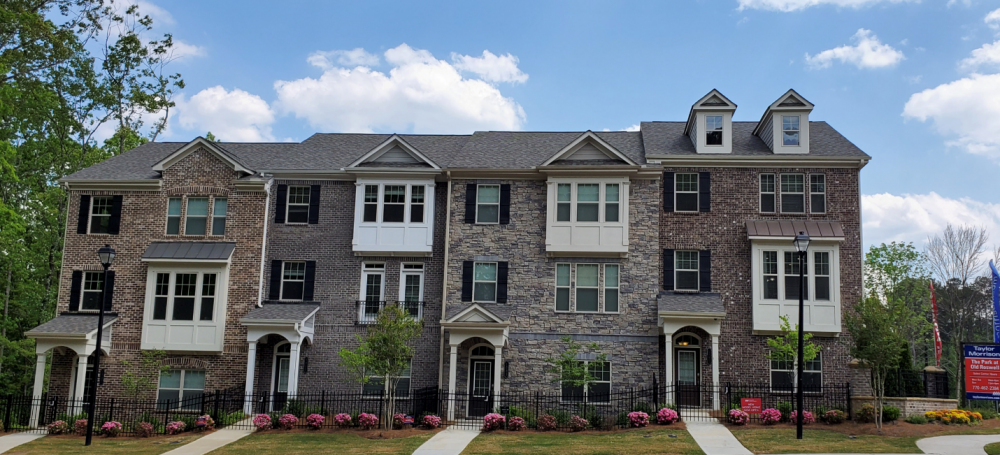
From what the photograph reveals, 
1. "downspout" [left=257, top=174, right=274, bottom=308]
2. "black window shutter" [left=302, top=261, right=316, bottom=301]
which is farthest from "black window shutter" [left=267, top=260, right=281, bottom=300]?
"black window shutter" [left=302, top=261, right=316, bottom=301]

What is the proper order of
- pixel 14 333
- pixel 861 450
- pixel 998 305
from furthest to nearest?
pixel 14 333, pixel 998 305, pixel 861 450

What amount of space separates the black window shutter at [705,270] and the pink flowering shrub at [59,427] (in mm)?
20319

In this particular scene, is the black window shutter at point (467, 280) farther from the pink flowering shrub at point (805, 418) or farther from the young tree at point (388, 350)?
the pink flowering shrub at point (805, 418)

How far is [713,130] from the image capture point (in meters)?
28.4

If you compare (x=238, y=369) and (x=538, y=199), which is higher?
(x=538, y=199)

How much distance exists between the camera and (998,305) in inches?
1171

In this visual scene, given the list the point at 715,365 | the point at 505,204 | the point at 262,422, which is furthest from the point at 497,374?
the point at 262,422

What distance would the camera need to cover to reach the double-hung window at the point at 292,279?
28.2 metres

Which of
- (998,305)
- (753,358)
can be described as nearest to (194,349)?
(753,358)

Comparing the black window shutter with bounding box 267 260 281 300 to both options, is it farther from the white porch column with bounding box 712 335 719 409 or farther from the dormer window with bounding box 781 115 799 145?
the dormer window with bounding box 781 115 799 145

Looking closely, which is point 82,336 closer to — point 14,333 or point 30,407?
point 30,407

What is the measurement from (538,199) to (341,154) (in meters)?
8.00

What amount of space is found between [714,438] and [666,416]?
89.2 inches

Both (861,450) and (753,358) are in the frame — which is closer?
(861,450)
